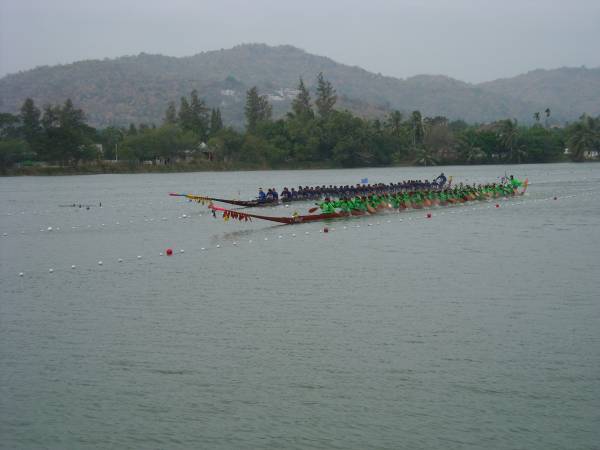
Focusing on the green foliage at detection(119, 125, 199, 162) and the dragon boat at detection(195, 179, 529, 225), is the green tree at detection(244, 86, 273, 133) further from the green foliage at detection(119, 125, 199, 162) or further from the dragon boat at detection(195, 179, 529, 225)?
the dragon boat at detection(195, 179, 529, 225)

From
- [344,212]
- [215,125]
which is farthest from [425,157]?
Answer: [344,212]

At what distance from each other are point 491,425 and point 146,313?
6891 mm

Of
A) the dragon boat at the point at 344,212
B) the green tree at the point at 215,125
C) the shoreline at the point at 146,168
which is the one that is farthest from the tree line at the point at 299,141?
the dragon boat at the point at 344,212

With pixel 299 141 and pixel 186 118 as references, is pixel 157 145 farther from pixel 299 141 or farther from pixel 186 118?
pixel 299 141

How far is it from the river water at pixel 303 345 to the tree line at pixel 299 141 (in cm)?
6184

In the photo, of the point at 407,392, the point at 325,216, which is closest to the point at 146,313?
the point at 407,392

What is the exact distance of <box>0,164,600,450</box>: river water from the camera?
874 cm

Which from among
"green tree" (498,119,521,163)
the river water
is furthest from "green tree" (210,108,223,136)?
the river water

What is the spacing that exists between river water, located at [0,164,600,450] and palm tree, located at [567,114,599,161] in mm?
76366

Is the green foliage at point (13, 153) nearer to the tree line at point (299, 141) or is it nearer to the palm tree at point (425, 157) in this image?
the tree line at point (299, 141)

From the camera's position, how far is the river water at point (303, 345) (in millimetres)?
8742

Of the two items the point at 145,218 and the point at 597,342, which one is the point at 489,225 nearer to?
the point at 145,218

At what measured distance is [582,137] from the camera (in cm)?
9312

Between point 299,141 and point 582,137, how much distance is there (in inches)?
1350
